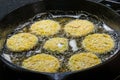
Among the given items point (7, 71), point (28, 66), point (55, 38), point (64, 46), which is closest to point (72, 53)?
point (64, 46)

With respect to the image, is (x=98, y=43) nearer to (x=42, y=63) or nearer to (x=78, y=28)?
(x=78, y=28)

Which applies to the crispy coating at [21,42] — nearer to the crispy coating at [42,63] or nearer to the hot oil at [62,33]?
the hot oil at [62,33]

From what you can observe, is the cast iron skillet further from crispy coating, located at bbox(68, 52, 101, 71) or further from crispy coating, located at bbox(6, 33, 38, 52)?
crispy coating, located at bbox(68, 52, 101, 71)

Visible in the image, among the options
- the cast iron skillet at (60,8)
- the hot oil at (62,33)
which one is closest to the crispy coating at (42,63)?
the hot oil at (62,33)

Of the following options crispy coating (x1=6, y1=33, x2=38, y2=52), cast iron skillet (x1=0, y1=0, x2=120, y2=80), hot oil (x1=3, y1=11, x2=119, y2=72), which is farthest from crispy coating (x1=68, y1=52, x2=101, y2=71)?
crispy coating (x1=6, y1=33, x2=38, y2=52)

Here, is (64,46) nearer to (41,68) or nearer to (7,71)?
(41,68)

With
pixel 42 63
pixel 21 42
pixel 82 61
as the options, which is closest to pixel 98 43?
pixel 82 61
